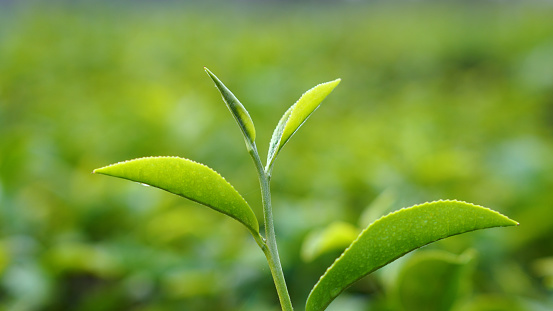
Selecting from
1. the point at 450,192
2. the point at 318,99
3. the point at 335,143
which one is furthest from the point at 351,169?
the point at 318,99

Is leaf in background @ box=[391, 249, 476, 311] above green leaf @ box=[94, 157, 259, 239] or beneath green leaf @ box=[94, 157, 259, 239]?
beneath

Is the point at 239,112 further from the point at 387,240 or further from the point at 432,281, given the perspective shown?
the point at 432,281

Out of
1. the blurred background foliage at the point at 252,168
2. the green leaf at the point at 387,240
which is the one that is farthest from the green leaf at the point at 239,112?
the blurred background foliage at the point at 252,168

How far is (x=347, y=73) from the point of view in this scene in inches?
138

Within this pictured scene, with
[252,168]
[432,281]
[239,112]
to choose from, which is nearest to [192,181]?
[239,112]

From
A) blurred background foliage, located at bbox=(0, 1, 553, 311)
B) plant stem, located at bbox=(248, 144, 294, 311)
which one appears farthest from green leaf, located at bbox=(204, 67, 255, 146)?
blurred background foliage, located at bbox=(0, 1, 553, 311)

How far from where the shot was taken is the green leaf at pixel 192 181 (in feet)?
1.72

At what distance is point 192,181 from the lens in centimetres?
54

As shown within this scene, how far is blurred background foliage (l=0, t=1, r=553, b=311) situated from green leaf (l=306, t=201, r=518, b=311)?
25 cm

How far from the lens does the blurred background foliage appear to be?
1107mm

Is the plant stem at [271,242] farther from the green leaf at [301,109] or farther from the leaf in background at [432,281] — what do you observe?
the leaf in background at [432,281]

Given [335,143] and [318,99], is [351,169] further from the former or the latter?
[318,99]

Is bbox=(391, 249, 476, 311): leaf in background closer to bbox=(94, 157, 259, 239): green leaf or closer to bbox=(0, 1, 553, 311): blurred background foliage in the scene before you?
bbox=(0, 1, 553, 311): blurred background foliage

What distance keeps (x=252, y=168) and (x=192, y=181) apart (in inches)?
44.7
